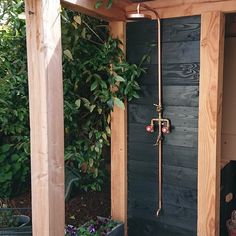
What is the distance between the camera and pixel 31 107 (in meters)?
1.84

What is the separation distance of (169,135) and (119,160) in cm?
48

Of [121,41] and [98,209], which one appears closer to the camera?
[121,41]

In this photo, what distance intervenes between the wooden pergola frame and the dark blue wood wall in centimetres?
6

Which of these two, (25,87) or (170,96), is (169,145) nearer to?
(170,96)

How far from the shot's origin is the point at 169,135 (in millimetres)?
2518

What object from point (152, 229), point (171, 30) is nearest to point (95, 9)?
point (171, 30)

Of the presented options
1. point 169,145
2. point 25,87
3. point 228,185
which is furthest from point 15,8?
point 228,185

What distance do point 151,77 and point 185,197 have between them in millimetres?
916

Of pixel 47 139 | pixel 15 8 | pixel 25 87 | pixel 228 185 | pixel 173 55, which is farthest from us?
pixel 25 87

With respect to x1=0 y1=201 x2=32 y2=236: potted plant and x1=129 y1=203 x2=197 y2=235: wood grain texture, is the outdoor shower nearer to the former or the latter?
x1=129 y1=203 x2=197 y2=235: wood grain texture

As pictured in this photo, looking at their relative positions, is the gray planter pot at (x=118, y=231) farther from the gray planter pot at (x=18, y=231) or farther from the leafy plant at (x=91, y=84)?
the gray planter pot at (x=18, y=231)

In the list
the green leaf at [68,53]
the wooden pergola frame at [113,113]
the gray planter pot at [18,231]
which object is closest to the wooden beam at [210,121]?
the wooden pergola frame at [113,113]

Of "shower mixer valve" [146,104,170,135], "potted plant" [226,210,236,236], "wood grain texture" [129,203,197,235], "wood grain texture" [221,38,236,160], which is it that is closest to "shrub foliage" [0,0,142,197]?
"shower mixer valve" [146,104,170,135]

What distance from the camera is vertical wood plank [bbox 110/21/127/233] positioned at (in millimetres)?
2713
